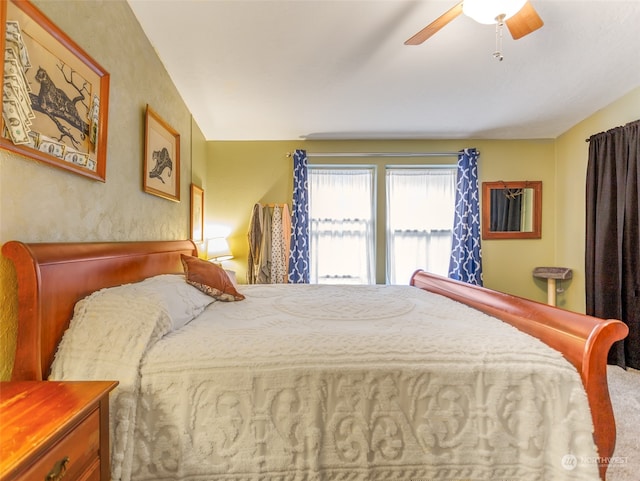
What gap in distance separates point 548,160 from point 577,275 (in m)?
1.49

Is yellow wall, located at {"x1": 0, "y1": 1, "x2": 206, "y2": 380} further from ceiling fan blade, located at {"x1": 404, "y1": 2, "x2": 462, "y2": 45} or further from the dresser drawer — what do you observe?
ceiling fan blade, located at {"x1": 404, "y1": 2, "x2": 462, "y2": 45}

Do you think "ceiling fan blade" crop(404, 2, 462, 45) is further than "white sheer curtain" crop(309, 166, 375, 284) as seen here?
No

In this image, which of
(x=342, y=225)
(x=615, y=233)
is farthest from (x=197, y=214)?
(x=615, y=233)

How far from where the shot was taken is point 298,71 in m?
2.32

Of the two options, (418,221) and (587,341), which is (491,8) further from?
(418,221)

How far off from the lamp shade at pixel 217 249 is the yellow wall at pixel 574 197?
409 cm

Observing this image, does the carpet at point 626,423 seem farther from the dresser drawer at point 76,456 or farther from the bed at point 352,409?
the dresser drawer at point 76,456

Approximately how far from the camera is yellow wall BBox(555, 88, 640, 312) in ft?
9.70

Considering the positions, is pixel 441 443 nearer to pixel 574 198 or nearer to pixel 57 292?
pixel 57 292

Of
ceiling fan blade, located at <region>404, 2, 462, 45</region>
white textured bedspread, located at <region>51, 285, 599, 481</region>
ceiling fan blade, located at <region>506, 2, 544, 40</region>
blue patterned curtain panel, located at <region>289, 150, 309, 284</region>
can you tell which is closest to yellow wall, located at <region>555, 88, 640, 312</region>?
ceiling fan blade, located at <region>506, 2, 544, 40</region>

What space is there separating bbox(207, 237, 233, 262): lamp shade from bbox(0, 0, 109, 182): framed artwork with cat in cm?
162

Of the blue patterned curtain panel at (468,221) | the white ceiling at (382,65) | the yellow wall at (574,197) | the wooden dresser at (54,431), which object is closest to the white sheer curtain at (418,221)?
the blue patterned curtain panel at (468,221)

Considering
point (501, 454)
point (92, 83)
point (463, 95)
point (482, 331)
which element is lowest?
point (501, 454)

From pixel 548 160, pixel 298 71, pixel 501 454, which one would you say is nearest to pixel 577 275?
pixel 548 160
